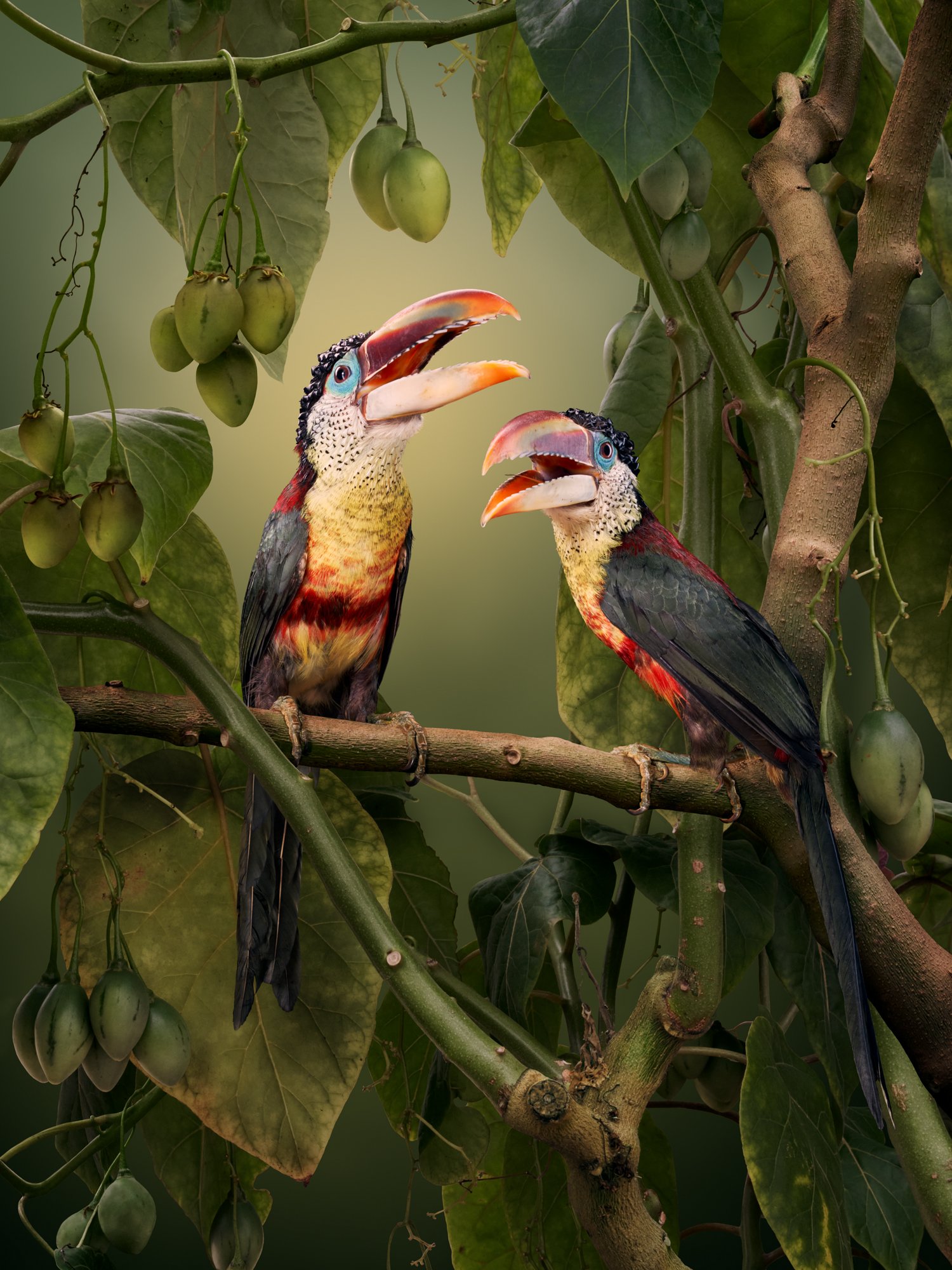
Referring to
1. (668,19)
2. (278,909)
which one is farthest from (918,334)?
(278,909)

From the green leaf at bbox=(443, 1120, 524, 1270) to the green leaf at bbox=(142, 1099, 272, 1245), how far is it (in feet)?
0.67

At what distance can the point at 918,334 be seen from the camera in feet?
2.88

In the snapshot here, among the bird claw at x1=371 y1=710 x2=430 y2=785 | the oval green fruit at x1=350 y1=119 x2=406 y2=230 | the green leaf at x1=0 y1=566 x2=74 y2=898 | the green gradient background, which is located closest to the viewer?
the green leaf at x1=0 y1=566 x2=74 y2=898

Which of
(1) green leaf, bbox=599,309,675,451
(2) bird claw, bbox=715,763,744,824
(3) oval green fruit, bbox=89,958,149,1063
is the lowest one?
(3) oval green fruit, bbox=89,958,149,1063

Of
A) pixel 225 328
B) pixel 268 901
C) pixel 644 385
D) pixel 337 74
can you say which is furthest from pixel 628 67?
pixel 268 901

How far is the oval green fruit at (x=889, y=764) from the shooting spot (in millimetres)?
735

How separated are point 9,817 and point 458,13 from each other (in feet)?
4.79

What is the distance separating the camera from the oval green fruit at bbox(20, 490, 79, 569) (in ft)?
2.07

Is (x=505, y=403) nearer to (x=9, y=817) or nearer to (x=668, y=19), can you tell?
(x=668, y=19)

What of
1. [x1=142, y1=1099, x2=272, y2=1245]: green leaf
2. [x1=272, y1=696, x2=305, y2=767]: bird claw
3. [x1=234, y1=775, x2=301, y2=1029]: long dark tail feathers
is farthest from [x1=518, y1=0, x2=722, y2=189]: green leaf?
[x1=142, y1=1099, x2=272, y2=1245]: green leaf

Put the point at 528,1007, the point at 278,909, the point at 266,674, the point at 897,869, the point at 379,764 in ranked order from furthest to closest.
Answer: the point at 897,869 → the point at 528,1007 → the point at 266,674 → the point at 278,909 → the point at 379,764

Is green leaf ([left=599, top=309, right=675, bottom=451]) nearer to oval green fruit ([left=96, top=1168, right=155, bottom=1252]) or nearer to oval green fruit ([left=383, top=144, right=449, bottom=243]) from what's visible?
oval green fruit ([left=383, top=144, right=449, bottom=243])

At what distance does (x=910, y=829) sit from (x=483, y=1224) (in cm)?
61

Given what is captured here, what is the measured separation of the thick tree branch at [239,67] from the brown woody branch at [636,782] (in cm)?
33
